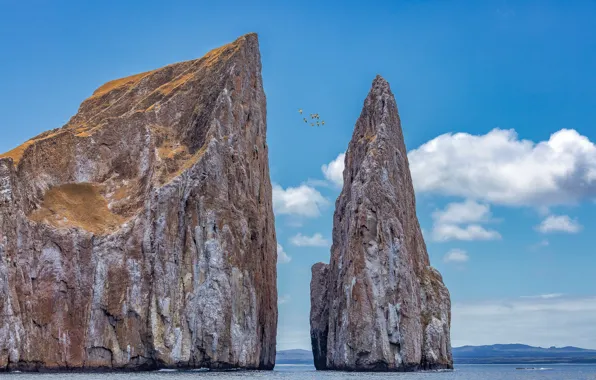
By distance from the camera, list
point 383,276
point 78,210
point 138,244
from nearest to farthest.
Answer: point 138,244
point 78,210
point 383,276

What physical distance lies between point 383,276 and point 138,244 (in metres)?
32.3

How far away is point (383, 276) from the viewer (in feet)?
342

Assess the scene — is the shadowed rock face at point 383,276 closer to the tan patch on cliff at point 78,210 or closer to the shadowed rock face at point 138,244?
the shadowed rock face at point 138,244

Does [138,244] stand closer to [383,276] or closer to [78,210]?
[78,210]

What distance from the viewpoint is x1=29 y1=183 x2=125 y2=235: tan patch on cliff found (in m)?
98.9

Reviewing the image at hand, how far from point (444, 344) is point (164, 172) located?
147 feet

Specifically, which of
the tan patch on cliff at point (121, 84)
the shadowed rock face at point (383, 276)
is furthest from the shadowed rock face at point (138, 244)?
the tan patch on cliff at point (121, 84)

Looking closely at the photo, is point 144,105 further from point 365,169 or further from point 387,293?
point 387,293

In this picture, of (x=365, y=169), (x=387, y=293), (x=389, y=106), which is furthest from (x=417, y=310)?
(x=389, y=106)

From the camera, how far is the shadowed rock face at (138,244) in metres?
93.5

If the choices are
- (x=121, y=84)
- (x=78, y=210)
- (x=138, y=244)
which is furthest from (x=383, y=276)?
(x=121, y=84)

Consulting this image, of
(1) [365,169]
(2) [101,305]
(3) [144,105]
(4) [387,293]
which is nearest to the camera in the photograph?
(2) [101,305]

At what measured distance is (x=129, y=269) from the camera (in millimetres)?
97125

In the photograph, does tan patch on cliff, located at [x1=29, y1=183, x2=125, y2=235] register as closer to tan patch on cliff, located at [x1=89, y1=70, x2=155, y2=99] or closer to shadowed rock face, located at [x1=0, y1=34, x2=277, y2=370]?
shadowed rock face, located at [x1=0, y1=34, x2=277, y2=370]
